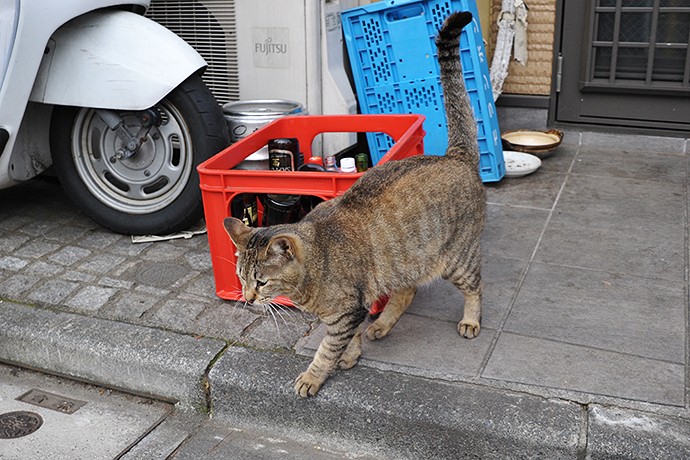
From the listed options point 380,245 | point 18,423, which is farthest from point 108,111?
point 380,245

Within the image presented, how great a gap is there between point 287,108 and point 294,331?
1538mm

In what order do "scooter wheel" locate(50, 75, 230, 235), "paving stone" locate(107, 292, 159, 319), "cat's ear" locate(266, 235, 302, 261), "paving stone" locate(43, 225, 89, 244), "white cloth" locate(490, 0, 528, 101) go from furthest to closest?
1. "white cloth" locate(490, 0, 528, 101)
2. "paving stone" locate(43, 225, 89, 244)
3. "scooter wheel" locate(50, 75, 230, 235)
4. "paving stone" locate(107, 292, 159, 319)
5. "cat's ear" locate(266, 235, 302, 261)

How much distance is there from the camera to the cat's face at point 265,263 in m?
2.59

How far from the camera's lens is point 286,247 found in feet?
8.46

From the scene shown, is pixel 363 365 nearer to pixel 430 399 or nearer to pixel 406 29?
pixel 430 399

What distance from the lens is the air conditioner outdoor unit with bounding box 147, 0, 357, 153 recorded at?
4.39 m

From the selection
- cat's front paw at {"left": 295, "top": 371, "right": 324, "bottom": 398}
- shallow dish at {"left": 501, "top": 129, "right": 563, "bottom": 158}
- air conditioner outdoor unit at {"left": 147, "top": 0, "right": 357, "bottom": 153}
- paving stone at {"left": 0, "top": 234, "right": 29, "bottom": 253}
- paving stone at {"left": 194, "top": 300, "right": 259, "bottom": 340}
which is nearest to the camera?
cat's front paw at {"left": 295, "top": 371, "right": 324, "bottom": 398}

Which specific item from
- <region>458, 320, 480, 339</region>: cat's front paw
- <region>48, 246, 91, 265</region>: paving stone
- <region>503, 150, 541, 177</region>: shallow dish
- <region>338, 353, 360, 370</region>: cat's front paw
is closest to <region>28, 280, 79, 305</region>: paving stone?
<region>48, 246, 91, 265</region>: paving stone

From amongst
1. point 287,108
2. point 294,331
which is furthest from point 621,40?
point 294,331

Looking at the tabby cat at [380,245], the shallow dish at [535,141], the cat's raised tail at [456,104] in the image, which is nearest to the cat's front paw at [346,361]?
the tabby cat at [380,245]

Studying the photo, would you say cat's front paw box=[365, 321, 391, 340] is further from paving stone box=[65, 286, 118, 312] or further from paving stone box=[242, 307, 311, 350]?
paving stone box=[65, 286, 118, 312]

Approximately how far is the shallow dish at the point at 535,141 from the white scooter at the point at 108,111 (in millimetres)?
2182

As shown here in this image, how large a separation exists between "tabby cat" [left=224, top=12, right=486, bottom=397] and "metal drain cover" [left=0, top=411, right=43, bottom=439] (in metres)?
1.07

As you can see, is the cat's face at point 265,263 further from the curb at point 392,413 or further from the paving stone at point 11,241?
the paving stone at point 11,241
